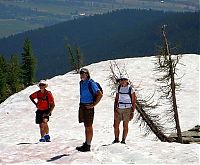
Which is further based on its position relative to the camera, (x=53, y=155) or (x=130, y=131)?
(x=130, y=131)

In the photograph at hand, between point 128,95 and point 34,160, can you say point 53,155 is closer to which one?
point 34,160

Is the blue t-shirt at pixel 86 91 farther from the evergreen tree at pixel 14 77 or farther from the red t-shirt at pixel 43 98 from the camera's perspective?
the evergreen tree at pixel 14 77

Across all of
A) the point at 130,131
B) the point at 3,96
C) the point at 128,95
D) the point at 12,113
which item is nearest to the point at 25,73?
the point at 3,96

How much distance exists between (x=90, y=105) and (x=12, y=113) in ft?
70.7

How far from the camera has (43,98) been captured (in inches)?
717

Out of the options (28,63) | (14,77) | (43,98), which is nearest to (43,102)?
(43,98)

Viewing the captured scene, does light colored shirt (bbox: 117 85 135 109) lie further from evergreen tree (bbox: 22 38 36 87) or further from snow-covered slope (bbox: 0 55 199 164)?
evergreen tree (bbox: 22 38 36 87)

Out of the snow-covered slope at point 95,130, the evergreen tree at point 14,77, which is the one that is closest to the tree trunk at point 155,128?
the snow-covered slope at point 95,130

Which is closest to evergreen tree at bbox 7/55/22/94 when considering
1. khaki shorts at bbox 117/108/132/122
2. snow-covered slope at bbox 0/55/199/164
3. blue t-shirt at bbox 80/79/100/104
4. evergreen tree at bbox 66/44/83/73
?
evergreen tree at bbox 66/44/83/73

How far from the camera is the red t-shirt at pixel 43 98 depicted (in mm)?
18203

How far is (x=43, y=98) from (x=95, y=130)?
482 inches

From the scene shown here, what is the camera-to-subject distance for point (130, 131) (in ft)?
98.6

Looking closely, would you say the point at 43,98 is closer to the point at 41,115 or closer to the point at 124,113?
the point at 41,115

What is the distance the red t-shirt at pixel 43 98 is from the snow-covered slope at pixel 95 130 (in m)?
1.55
